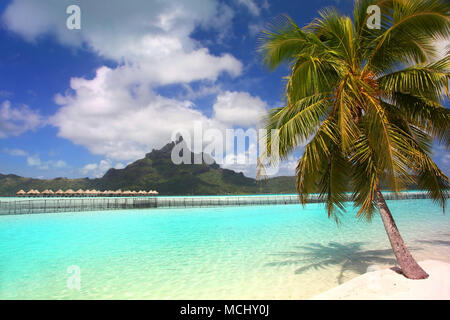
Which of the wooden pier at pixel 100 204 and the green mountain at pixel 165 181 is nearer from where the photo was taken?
the wooden pier at pixel 100 204

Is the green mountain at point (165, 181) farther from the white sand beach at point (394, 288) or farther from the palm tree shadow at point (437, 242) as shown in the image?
the white sand beach at point (394, 288)

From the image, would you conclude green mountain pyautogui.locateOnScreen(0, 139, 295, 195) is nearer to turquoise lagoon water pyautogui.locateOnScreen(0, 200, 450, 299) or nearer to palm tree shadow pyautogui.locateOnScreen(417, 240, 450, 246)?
palm tree shadow pyautogui.locateOnScreen(417, 240, 450, 246)

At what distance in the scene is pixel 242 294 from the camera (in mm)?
4262

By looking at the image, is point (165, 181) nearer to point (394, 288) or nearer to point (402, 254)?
point (402, 254)

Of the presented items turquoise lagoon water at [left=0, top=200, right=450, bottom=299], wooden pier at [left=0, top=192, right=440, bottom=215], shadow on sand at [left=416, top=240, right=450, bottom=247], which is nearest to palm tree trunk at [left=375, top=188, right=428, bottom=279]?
turquoise lagoon water at [left=0, top=200, right=450, bottom=299]

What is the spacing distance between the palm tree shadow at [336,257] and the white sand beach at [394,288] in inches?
51.6

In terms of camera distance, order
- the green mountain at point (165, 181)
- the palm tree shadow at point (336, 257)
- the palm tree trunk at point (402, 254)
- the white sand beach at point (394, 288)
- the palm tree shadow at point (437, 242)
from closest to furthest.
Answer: the white sand beach at point (394, 288) → the palm tree trunk at point (402, 254) → the palm tree shadow at point (336, 257) → the palm tree shadow at point (437, 242) → the green mountain at point (165, 181)

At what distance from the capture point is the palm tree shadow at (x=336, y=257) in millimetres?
5649

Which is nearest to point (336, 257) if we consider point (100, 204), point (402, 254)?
point (402, 254)

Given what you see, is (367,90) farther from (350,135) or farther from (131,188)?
(131,188)

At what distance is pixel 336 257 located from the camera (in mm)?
6543

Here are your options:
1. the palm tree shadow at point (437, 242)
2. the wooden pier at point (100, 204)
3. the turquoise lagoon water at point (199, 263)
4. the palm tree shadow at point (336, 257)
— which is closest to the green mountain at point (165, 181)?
the wooden pier at point (100, 204)
